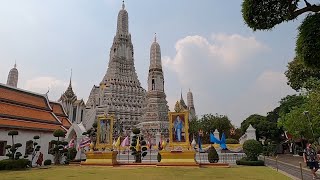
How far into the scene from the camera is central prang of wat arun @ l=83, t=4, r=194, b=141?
68.5 meters

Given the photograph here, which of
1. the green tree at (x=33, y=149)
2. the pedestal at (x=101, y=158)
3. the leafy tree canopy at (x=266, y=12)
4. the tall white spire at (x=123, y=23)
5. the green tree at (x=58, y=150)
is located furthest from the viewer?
the tall white spire at (x=123, y=23)

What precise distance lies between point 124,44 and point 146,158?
189 ft

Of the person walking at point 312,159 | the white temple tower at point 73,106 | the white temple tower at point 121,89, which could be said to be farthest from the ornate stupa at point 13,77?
the person walking at point 312,159

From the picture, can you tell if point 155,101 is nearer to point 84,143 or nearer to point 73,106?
point 73,106

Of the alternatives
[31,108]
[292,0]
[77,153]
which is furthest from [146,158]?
[292,0]

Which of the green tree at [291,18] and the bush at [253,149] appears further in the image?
the bush at [253,149]

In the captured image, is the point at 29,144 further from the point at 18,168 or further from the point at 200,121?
the point at 200,121

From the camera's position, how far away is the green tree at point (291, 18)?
8117mm

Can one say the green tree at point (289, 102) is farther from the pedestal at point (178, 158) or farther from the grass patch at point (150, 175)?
the grass patch at point (150, 175)

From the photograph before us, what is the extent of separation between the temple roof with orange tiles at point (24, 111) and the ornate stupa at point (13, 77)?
37.6 meters

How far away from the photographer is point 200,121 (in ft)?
206

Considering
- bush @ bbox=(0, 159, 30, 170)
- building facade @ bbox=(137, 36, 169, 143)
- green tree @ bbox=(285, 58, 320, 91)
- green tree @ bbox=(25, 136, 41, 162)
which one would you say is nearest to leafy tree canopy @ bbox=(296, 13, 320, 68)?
bush @ bbox=(0, 159, 30, 170)

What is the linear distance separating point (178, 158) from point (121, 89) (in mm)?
57735

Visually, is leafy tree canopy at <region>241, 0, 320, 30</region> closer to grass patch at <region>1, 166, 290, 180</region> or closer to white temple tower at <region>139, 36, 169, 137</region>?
grass patch at <region>1, 166, 290, 180</region>
